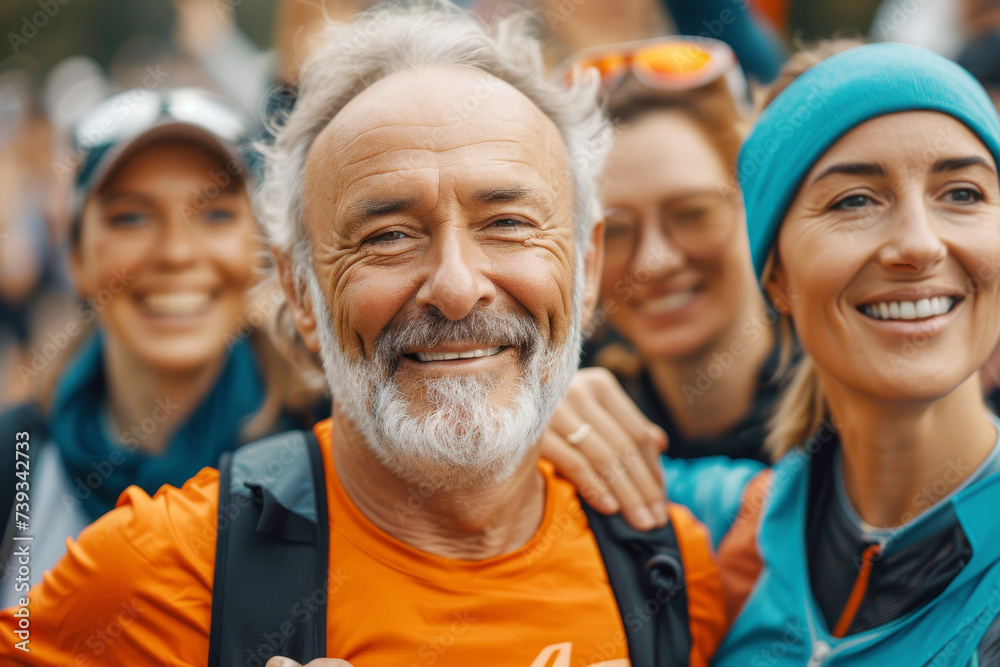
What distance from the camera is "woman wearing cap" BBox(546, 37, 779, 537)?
11.4 feet

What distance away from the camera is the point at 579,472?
8.21 feet

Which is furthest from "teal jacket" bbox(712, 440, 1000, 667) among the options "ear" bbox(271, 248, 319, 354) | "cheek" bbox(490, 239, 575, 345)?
"ear" bbox(271, 248, 319, 354)

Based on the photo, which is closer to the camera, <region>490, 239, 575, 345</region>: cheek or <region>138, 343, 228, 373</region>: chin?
<region>490, 239, 575, 345</region>: cheek

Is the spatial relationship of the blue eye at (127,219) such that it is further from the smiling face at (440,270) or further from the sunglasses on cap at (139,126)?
the smiling face at (440,270)

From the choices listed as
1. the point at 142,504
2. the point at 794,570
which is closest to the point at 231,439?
the point at 142,504

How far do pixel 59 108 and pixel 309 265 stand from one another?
5179 mm

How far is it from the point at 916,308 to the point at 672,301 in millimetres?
1660

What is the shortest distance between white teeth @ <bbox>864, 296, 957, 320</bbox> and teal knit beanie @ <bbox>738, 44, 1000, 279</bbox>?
39 cm

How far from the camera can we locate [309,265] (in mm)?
2266

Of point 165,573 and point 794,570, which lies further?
point 794,570

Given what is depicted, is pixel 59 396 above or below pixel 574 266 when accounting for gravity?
below

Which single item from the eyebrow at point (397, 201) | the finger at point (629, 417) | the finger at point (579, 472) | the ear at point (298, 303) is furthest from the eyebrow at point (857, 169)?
the ear at point (298, 303)

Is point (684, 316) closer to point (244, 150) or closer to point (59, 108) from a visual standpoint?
point (244, 150)

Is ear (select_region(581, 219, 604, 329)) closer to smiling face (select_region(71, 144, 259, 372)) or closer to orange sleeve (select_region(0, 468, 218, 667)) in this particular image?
orange sleeve (select_region(0, 468, 218, 667))
